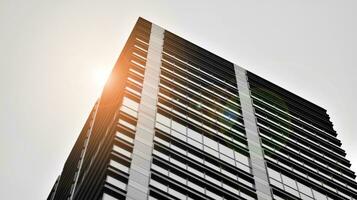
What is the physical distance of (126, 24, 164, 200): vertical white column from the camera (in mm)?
45500

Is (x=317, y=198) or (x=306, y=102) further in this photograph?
(x=306, y=102)

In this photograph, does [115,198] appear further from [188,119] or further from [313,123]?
[313,123]

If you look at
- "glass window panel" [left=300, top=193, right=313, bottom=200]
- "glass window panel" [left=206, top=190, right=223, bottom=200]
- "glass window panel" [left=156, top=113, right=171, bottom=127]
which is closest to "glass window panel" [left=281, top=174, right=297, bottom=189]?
"glass window panel" [left=300, top=193, right=313, bottom=200]

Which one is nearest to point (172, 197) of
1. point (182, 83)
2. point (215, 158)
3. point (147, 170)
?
point (147, 170)

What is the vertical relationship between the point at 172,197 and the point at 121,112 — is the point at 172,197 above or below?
below

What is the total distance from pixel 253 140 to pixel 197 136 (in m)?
7.89

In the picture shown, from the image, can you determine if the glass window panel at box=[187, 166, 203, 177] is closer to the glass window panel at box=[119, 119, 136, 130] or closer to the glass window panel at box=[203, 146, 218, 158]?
the glass window panel at box=[203, 146, 218, 158]

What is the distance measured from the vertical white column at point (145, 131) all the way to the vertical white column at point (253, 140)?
1092 cm

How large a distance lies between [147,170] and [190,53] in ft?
104

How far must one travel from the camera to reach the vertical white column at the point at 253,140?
55406 millimetres

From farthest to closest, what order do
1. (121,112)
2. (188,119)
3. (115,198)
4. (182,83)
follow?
(182,83)
(188,119)
(121,112)
(115,198)

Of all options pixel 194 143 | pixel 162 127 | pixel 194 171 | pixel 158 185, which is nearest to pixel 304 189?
pixel 194 143

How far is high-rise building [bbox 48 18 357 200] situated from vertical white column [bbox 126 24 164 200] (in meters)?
0.11

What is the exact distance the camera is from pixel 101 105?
72.1 meters
